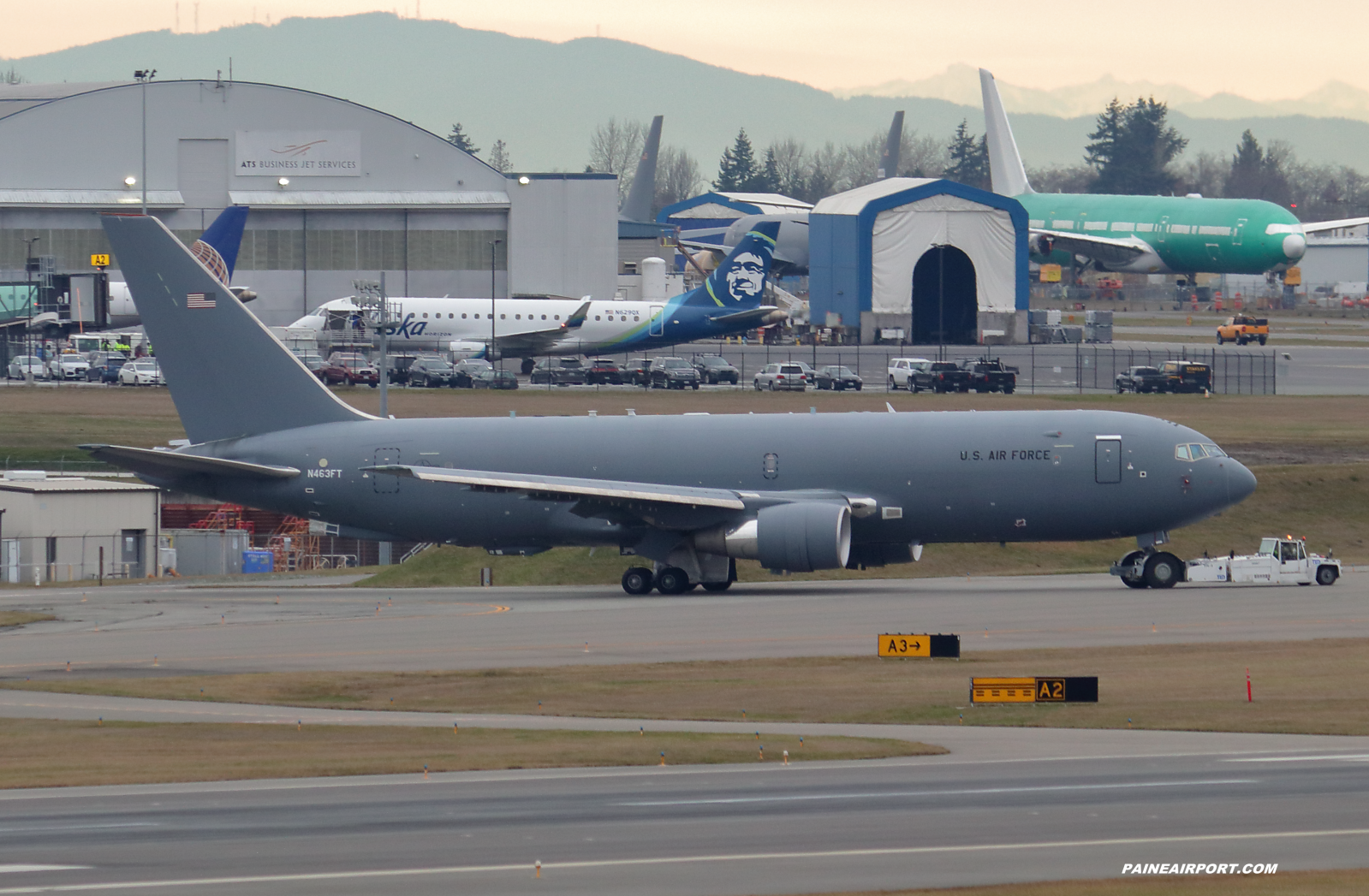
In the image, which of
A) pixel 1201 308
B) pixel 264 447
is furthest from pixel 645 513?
pixel 1201 308

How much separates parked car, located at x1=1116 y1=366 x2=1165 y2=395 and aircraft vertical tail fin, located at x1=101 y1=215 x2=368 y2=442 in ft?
200

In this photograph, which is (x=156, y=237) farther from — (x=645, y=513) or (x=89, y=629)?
(x=645, y=513)

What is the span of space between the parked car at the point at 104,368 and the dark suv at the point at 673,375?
A: 3468cm

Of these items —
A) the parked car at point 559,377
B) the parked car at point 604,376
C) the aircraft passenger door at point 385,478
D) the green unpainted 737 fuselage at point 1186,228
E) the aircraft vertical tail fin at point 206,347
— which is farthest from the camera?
the green unpainted 737 fuselage at point 1186,228

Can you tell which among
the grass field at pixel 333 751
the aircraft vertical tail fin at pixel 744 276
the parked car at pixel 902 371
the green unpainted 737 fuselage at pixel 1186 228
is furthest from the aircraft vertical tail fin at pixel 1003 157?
the grass field at pixel 333 751

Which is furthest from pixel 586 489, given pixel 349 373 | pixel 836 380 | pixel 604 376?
pixel 349 373

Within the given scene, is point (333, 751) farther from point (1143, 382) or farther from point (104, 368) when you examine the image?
point (104, 368)

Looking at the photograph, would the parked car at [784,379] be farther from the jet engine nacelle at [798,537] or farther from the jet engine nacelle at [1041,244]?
the jet engine nacelle at [798,537]

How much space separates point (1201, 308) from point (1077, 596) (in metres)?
160

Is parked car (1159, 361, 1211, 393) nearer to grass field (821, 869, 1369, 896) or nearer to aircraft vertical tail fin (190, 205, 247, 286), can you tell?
aircraft vertical tail fin (190, 205, 247, 286)

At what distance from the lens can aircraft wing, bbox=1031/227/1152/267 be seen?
158375 mm

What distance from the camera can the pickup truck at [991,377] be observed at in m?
100

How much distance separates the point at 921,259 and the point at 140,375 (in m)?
63.1

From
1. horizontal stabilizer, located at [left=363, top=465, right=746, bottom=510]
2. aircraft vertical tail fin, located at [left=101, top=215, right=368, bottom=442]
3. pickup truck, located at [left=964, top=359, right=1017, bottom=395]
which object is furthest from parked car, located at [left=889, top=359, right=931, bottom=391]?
aircraft vertical tail fin, located at [left=101, top=215, right=368, bottom=442]
